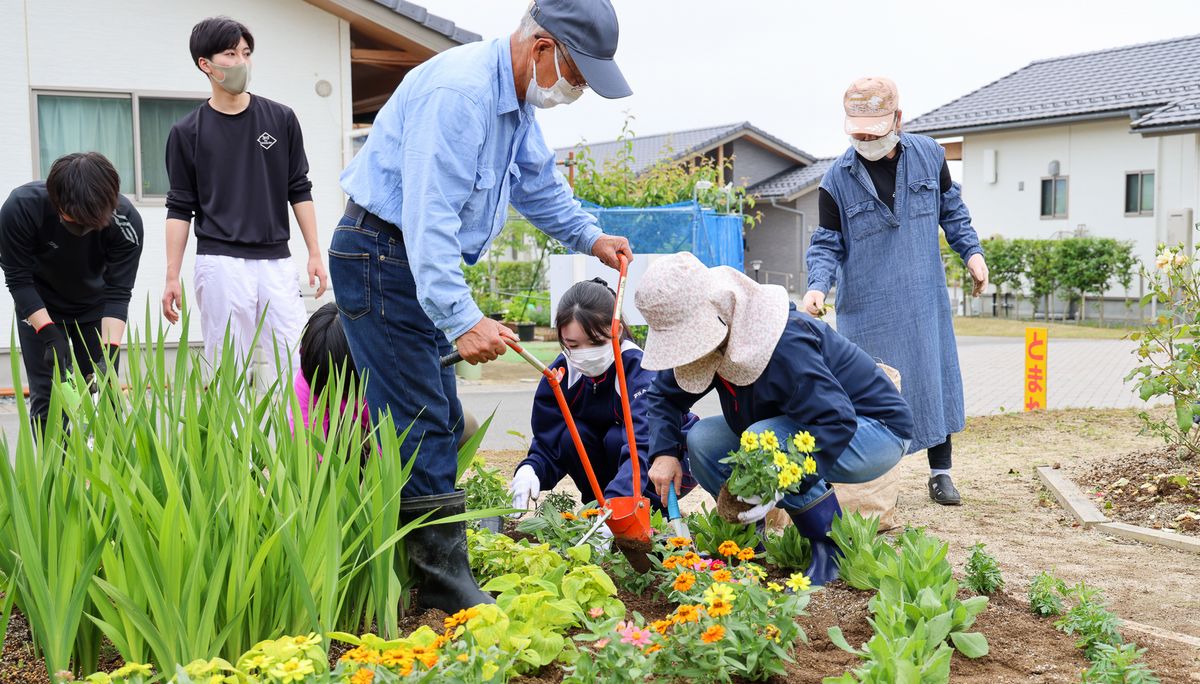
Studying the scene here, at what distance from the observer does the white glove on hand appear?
12.7 feet

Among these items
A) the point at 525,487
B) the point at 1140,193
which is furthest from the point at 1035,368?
the point at 1140,193

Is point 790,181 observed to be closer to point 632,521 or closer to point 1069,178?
point 1069,178

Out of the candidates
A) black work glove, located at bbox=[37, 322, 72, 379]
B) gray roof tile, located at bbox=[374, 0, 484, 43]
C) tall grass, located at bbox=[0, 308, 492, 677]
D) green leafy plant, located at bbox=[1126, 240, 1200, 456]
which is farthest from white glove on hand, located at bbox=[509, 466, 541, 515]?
gray roof tile, located at bbox=[374, 0, 484, 43]

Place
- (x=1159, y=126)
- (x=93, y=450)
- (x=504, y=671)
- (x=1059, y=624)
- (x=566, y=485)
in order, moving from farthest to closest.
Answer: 1. (x=1159, y=126)
2. (x=566, y=485)
3. (x=1059, y=624)
4. (x=93, y=450)
5. (x=504, y=671)

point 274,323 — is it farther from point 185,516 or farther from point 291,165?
point 185,516

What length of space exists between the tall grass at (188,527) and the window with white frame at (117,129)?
8086 mm

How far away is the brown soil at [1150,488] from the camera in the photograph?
14.4 ft

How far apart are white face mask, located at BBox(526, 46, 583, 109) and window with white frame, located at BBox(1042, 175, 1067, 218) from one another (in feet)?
74.7

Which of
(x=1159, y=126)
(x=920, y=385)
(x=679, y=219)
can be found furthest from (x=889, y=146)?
(x=1159, y=126)

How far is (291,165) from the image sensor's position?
196 inches

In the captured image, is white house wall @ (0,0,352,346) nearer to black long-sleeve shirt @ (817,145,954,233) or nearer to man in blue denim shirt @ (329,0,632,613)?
black long-sleeve shirt @ (817,145,954,233)

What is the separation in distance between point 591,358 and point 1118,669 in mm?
2071

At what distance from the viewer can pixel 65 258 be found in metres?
4.68

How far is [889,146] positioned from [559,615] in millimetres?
2968
